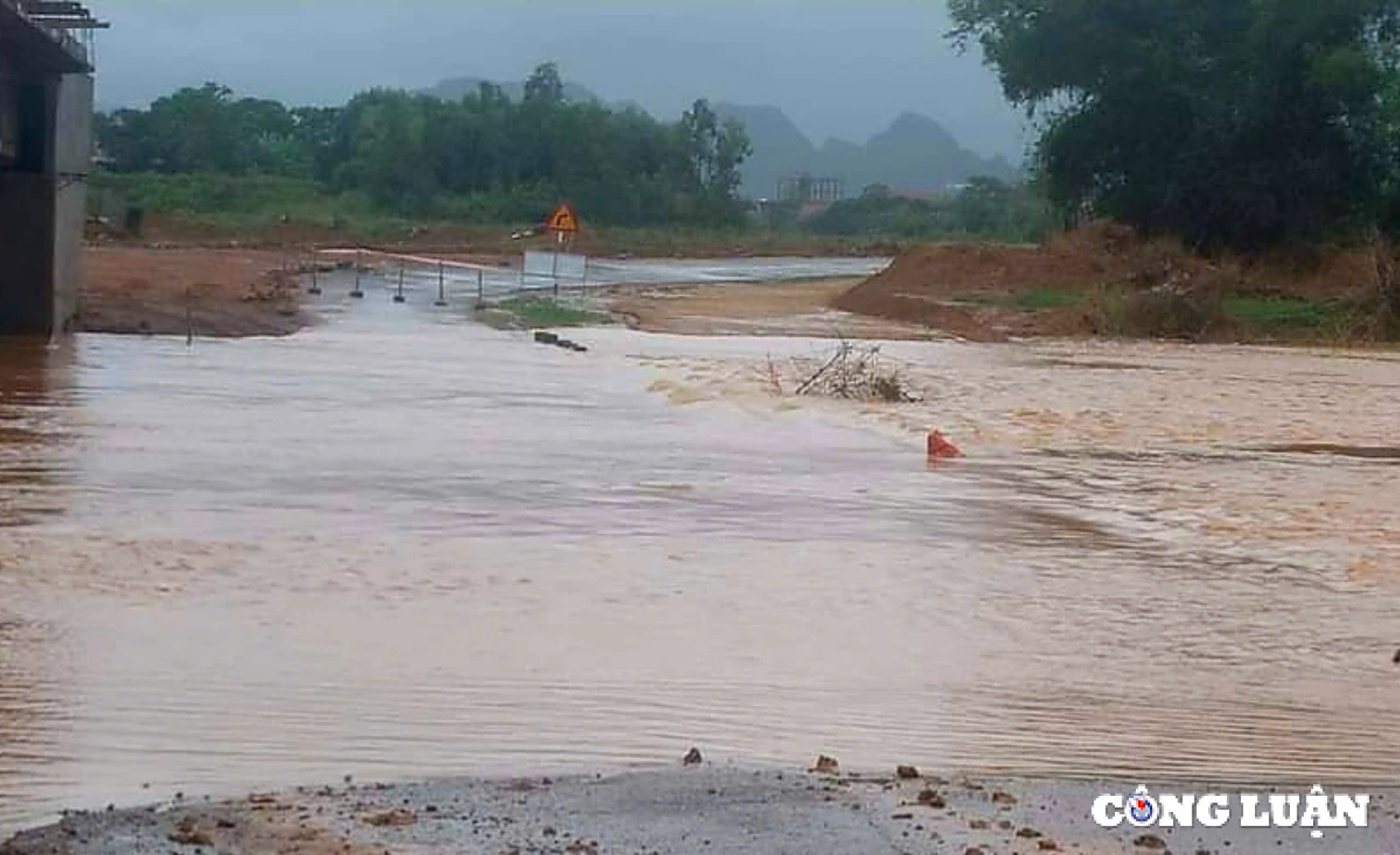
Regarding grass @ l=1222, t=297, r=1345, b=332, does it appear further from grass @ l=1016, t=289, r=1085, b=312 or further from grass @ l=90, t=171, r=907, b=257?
grass @ l=90, t=171, r=907, b=257

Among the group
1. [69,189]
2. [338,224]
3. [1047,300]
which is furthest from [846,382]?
[338,224]

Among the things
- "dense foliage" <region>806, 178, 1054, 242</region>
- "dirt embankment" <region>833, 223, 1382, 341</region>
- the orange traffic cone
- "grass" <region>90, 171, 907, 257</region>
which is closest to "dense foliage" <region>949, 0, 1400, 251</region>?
"dirt embankment" <region>833, 223, 1382, 341</region>

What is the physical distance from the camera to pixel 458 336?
42469mm

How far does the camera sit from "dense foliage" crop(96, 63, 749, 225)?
111 metres

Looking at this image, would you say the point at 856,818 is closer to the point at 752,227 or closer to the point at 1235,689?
the point at 1235,689

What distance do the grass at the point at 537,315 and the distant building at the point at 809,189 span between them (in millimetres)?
108905

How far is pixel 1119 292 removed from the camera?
181 feet

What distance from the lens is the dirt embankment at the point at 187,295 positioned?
1612 inches

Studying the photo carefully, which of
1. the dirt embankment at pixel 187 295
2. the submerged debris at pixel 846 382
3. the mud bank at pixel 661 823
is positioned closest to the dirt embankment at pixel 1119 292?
the dirt embankment at pixel 187 295

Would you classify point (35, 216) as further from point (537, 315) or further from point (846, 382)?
point (846, 382)

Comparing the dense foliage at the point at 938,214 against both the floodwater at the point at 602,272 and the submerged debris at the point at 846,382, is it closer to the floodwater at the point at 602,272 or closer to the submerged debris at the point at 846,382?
the floodwater at the point at 602,272

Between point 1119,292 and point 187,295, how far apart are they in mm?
22179

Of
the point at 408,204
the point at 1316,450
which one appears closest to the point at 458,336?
the point at 1316,450

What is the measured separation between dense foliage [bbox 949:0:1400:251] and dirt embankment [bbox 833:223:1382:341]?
4.75 ft
